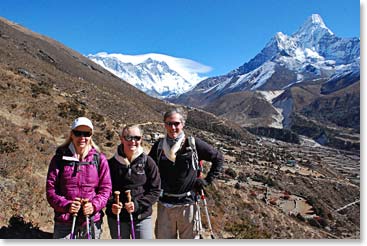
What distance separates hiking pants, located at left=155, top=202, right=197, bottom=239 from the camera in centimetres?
470

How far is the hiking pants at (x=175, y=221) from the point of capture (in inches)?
185

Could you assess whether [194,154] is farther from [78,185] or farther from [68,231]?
[68,231]

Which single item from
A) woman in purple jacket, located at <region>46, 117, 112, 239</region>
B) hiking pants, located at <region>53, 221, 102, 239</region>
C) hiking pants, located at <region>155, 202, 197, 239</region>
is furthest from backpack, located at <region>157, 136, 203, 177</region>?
hiking pants, located at <region>53, 221, 102, 239</region>

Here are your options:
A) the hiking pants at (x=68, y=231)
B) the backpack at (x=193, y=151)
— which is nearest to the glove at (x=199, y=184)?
the backpack at (x=193, y=151)

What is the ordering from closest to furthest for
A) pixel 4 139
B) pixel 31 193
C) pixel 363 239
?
pixel 363 239
pixel 31 193
pixel 4 139

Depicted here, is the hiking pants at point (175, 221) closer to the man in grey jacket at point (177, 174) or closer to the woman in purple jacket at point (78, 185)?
the man in grey jacket at point (177, 174)

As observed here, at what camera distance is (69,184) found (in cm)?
387

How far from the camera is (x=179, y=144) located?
4.54 metres

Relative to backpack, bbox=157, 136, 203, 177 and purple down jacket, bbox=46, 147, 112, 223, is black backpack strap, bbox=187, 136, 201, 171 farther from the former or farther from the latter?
purple down jacket, bbox=46, 147, 112, 223

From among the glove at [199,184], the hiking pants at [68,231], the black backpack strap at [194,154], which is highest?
the black backpack strap at [194,154]

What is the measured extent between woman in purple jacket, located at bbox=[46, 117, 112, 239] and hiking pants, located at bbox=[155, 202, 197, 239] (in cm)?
98

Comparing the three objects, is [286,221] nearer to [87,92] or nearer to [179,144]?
[179,144]

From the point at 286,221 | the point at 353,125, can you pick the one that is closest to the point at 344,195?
the point at 286,221

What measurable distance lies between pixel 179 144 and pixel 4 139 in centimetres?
769
